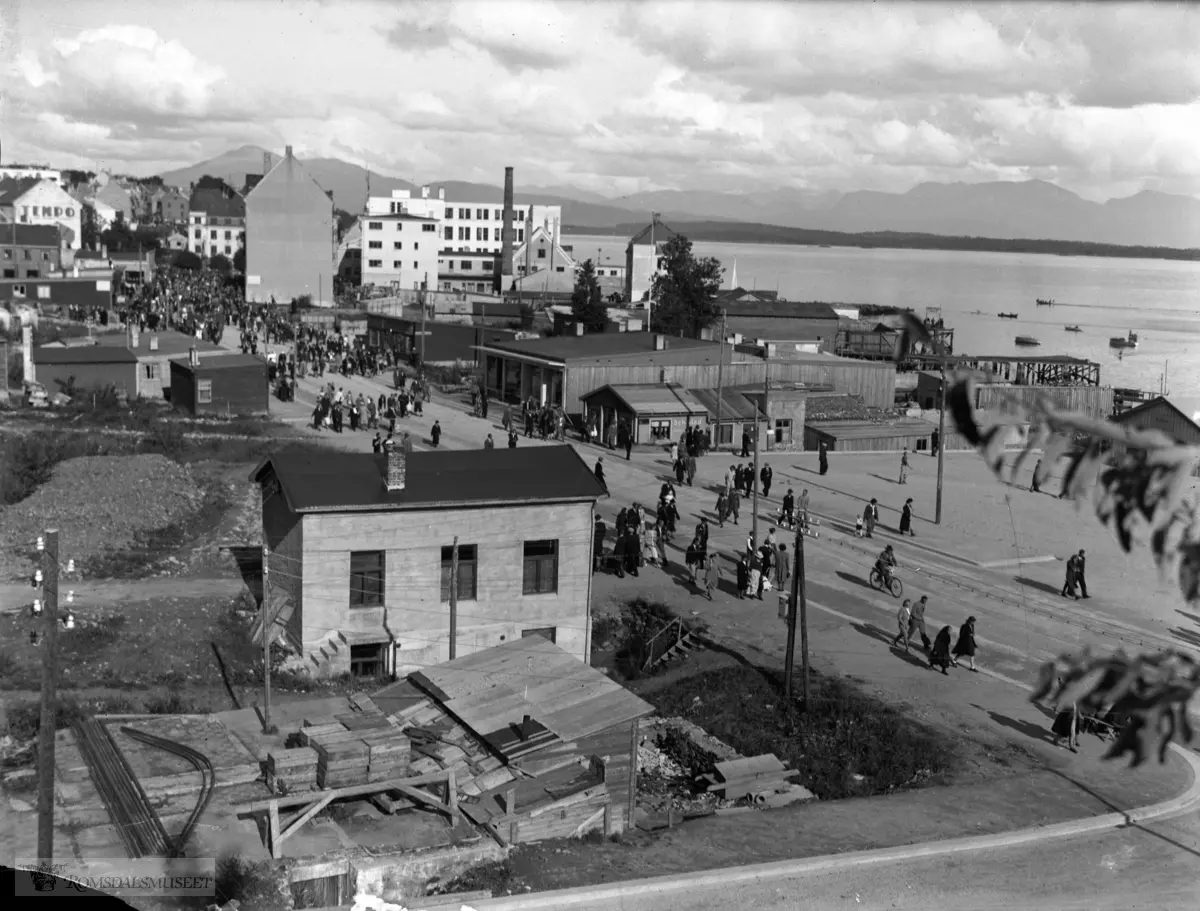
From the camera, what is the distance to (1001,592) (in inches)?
967

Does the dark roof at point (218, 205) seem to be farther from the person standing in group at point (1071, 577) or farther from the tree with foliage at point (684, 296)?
the person standing in group at point (1071, 577)

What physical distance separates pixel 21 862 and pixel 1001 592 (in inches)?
710

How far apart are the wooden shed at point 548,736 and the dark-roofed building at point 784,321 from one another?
161 feet

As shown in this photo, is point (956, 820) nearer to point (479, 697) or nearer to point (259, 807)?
point (479, 697)

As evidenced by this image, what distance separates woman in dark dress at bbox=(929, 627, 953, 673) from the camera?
65.5 feet

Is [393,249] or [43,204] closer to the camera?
[393,249]

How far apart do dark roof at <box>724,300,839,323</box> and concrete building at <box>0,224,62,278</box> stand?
37581mm

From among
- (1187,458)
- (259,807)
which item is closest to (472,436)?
(259,807)

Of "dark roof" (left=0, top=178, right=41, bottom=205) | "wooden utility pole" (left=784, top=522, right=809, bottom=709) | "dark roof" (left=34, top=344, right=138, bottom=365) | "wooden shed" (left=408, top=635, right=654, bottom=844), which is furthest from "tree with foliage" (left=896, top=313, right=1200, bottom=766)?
"dark roof" (left=0, top=178, right=41, bottom=205)

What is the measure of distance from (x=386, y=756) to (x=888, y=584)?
12736mm

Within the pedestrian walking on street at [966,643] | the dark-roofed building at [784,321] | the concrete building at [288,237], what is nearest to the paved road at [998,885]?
the pedestrian walking on street at [966,643]

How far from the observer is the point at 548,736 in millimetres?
15625

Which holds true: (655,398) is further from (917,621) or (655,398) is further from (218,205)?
(218,205)

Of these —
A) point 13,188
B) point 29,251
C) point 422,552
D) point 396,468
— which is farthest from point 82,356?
point 13,188
